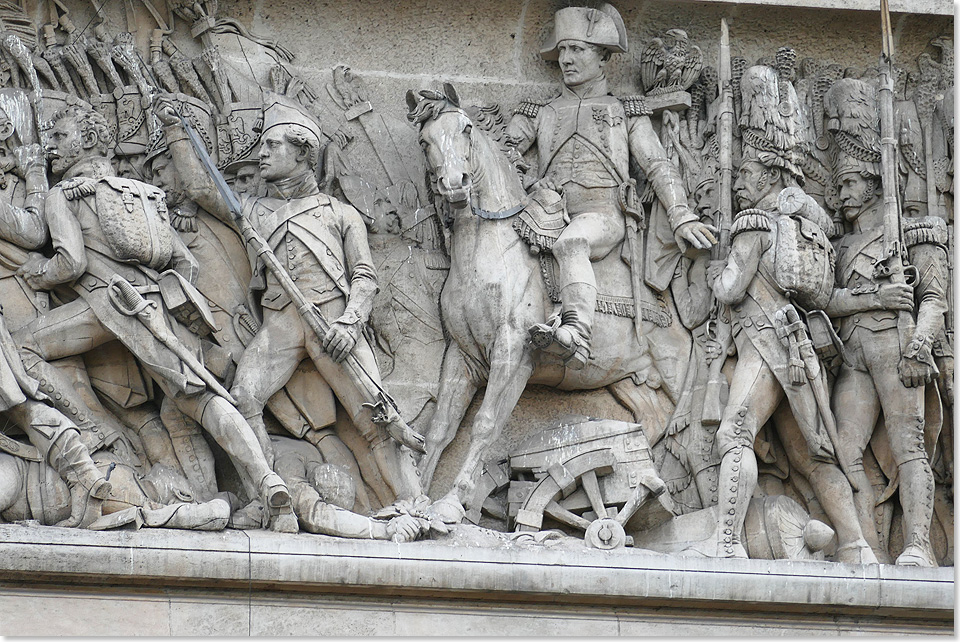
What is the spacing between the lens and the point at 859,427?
11.1m

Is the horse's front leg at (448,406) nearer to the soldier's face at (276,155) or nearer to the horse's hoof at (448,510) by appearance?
the horse's hoof at (448,510)

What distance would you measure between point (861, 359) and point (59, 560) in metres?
4.27

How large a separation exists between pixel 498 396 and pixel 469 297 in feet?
1.85

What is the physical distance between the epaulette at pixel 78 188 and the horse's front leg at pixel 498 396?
2.20 m

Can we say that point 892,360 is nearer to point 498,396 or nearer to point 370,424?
point 498,396

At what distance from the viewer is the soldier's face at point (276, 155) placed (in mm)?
10984

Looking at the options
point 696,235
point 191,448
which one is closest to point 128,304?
point 191,448

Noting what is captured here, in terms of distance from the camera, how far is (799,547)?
10828mm

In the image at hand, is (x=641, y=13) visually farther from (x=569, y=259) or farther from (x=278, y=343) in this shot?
(x=278, y=343)

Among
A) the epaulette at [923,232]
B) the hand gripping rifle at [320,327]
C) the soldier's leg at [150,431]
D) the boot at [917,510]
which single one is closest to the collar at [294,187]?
the hand gripping rifle at [320,327]

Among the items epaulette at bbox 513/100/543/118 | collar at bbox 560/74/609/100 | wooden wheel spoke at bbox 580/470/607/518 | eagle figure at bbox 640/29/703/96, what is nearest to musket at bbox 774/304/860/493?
wooden wheel spoke at bbox 580/470/607/518

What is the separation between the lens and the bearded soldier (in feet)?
36.1

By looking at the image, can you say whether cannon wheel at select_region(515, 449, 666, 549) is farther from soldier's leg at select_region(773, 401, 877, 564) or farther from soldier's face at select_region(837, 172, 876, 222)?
soldier's face at select_region(837, 172, 876, 222)

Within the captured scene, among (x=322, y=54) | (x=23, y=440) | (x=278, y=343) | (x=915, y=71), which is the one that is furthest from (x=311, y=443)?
(x=915, y=71)
